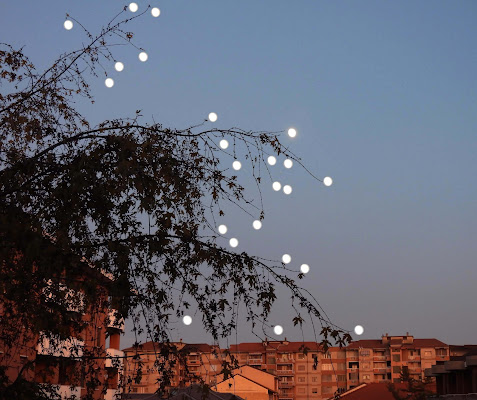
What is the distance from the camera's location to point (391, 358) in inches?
4252

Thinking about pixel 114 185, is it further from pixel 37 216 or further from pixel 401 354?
pixel 401 354

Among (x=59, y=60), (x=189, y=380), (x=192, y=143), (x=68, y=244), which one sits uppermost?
(x=59, y=60)

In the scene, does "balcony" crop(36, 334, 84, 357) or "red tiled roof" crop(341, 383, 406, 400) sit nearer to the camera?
"balcony" crop(36, 334, 84, 357)

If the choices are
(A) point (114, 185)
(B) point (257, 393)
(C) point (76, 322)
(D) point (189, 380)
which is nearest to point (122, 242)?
(A) point (114, 185)

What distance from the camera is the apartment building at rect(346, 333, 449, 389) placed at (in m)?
107

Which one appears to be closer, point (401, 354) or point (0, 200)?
point (0, 200)

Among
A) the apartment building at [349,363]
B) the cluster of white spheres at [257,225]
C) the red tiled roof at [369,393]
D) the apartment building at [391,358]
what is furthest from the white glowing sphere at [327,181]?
the apartment building at [391,358]

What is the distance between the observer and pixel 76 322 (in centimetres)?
777

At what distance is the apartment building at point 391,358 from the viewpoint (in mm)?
106750

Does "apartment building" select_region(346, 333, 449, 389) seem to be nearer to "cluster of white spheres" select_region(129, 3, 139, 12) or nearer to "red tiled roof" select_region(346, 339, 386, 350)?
"red tiled roof" select_region(346, 339, 386, 350)

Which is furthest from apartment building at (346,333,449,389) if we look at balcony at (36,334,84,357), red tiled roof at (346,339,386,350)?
balcony at (36,334,84,357)

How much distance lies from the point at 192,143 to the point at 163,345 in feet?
7.49

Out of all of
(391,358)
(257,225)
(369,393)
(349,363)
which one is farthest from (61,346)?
(349,363)

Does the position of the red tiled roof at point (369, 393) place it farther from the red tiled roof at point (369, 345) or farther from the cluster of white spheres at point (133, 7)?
the cluster of white spheres at point (133, 7)
